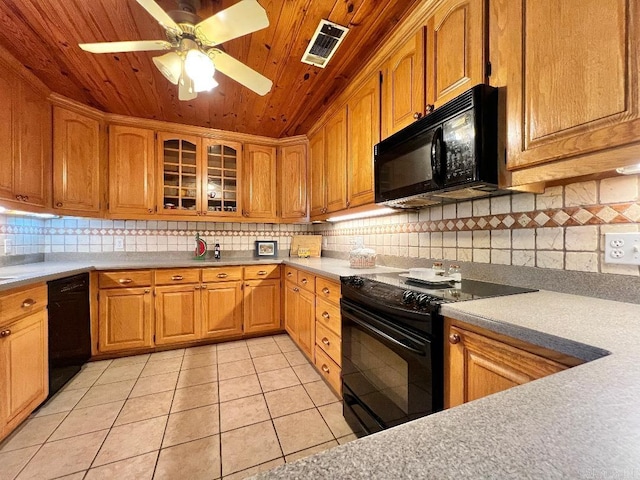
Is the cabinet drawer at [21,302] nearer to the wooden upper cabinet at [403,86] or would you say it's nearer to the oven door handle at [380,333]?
the oven door handle at [380,333]

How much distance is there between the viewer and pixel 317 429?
1583mm

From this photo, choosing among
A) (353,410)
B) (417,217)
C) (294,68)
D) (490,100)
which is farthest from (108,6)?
(353,410)

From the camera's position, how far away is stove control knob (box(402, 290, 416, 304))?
1.10 m

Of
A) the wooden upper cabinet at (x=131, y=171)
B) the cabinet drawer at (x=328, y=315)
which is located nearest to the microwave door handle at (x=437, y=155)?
the cabinet drawer at (x=328, y=315)

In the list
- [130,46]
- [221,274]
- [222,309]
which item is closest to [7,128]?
[130,46]

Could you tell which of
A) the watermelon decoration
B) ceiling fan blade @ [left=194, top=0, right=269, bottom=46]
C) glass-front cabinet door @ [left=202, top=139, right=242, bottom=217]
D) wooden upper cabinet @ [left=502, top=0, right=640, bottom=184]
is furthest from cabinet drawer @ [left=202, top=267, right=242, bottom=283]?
wooden upper cabinet @ [left=502, top=0, right=640, bottom=184]

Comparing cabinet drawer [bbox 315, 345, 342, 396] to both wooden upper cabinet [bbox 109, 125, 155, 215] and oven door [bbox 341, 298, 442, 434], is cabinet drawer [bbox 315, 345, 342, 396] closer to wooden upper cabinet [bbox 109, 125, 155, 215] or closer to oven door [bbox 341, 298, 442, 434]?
oven door [bbox 341, 298, 442, 434]

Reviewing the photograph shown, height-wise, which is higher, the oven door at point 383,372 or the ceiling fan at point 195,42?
the ceiling fan at point 195,42

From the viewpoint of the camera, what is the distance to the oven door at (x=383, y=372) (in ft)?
3.34

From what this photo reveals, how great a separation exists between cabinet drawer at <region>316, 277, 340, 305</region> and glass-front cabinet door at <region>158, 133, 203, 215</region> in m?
1.71

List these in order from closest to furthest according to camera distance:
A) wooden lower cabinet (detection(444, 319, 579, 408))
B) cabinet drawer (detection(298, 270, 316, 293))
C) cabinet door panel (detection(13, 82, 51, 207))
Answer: wooden lower cabinet (detection(444, 319, 579, 408)) → cabinet door panel (detection(13, 82, 51, 207)) → cabinet drawer (detection(298, 270, 316, 293))

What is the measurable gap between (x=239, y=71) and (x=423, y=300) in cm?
158

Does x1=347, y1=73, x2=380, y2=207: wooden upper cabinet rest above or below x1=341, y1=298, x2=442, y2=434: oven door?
above

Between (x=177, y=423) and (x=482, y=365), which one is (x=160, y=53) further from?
(x=482, y=365)
